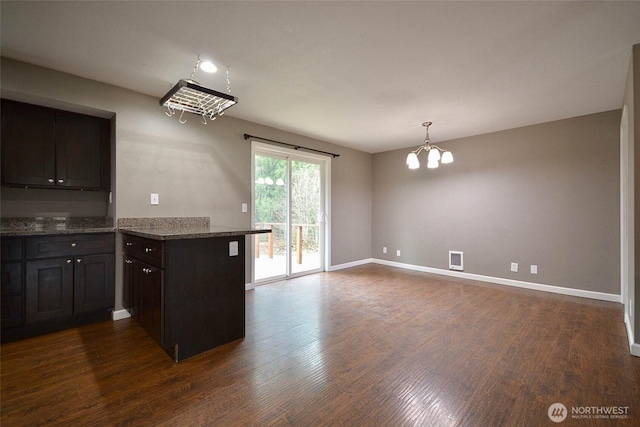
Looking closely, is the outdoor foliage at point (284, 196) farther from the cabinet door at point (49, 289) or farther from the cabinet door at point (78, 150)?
the cabinet door at point (49, 289)

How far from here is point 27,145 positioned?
8.74 feet

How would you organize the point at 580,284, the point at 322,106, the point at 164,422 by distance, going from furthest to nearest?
the point at 580,284 → the point at 322,106 → the point at 164,422

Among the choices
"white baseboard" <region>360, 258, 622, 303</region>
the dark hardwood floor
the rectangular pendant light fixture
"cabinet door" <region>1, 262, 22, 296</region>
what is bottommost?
the dark hardwood floor

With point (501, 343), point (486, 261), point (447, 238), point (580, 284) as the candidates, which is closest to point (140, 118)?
point (501, 343)

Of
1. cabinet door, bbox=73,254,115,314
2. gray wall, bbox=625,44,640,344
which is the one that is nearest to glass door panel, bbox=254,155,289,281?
cabinet door, bbox=73,254,115,314

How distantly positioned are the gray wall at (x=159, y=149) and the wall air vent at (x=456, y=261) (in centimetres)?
332

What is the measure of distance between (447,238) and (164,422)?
4662 mm

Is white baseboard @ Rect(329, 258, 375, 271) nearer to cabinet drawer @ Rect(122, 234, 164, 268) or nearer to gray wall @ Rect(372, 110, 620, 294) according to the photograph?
gray wall @ Rect(372, 110, 620, 294)

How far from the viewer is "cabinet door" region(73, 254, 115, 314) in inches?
106

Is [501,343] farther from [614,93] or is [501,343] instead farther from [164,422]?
[614,93]

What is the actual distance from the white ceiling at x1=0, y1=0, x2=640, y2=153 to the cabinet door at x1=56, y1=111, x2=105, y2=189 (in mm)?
511

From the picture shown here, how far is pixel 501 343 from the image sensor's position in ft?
7.97

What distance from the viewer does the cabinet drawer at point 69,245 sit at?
247 centimetres

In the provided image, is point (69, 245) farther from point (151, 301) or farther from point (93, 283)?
point (151, 301)
